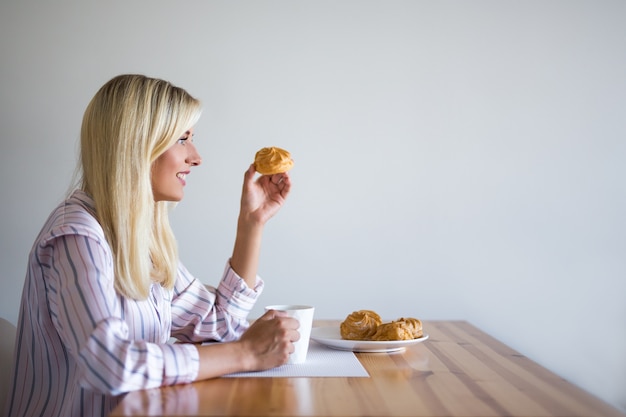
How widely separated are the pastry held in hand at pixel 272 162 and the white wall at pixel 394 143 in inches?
37.3

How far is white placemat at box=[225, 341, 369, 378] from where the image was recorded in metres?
1.14

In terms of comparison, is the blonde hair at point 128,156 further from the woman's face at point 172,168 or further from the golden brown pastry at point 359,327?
the golden brown pastry at point 359,327

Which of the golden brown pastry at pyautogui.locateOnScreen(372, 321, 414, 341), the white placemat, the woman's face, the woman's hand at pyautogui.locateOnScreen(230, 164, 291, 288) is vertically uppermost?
the woman's face

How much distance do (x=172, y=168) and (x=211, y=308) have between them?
13.7 inches

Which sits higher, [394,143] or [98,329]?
[394,143]

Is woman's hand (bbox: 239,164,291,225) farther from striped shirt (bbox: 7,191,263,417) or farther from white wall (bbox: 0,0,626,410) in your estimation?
white wall (bbox: 0,0,626,410)

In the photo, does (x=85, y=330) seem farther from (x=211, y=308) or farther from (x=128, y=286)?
(x=211, y=308)

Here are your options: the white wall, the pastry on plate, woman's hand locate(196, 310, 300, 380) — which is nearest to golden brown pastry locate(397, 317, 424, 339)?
the pastry on plate

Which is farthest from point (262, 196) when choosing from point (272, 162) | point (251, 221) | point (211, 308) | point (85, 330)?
point (85, 330)

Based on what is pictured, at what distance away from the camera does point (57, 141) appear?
2.34 meters

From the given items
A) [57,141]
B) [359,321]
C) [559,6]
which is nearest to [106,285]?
[359,321]

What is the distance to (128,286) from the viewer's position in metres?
1.24

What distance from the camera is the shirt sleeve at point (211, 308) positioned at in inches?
59.3

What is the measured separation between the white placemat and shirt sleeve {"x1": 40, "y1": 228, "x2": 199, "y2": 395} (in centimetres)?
14
